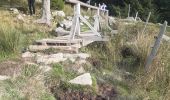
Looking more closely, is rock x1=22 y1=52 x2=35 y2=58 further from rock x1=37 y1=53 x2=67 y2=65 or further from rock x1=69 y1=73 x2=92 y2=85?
rock x1=69 y1=73 x2=92 y2=85

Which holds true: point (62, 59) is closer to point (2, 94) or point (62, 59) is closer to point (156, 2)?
point (2, 94)

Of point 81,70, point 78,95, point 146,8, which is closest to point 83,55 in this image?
point 81,70

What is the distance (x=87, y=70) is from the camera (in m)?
7.30

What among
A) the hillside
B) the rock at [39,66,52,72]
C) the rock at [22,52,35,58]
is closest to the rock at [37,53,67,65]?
the hillside

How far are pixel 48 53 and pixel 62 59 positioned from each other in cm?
49

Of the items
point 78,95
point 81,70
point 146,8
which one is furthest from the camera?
point 146,8

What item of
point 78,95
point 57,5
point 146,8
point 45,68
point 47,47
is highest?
point 57,5

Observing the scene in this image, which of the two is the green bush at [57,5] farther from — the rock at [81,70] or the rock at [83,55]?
the rock at [81,70]

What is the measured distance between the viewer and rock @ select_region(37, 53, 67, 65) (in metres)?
7.01

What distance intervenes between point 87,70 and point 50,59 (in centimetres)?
76

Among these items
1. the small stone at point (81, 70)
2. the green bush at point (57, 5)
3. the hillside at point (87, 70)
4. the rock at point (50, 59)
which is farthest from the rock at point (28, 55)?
the green bush at point (57, 5)

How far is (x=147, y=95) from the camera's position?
655cm

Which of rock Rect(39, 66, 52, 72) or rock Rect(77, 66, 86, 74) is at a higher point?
rock Rect(39, 66, 52, 72)

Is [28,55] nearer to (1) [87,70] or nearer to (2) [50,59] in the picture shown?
(2) [50,59]
